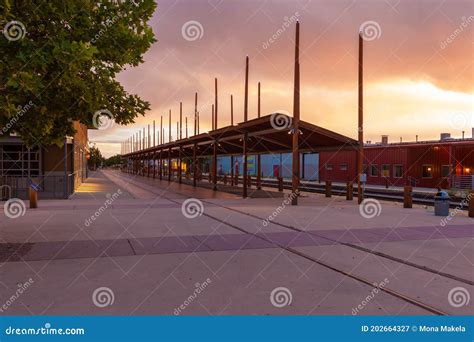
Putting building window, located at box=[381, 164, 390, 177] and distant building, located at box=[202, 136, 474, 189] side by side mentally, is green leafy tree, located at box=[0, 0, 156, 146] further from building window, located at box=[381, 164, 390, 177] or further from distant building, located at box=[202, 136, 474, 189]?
building window, located at box=[381, 164, 390, 177]

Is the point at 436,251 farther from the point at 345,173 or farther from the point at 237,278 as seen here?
the point at 345,173

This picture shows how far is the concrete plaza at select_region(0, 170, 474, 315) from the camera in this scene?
6352mm

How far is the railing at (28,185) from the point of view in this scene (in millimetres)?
24219

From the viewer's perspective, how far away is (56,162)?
26781mm

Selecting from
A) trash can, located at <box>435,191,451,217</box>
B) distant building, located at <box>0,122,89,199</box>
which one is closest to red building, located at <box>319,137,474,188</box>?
trash can, located at <box>435,191,451,217</box>

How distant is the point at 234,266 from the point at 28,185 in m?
20.1

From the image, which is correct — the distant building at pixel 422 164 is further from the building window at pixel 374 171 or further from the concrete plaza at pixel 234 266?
the concrete plaza at pixel 234 266

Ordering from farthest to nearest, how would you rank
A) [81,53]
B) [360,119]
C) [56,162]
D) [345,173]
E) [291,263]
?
[345,173]
[56,162]
[360,119]
[291,263]
[81,53]

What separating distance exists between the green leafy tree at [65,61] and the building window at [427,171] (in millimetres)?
36151

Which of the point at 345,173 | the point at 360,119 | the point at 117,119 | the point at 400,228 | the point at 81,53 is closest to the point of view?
the point at 81,53

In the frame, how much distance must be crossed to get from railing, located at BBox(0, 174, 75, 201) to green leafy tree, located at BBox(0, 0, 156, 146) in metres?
15.0

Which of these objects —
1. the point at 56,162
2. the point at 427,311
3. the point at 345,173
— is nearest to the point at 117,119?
the point at 427,311

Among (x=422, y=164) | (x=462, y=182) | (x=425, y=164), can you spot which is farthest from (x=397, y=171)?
(x=462, y=182)

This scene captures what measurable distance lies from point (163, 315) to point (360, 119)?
62.4ft
